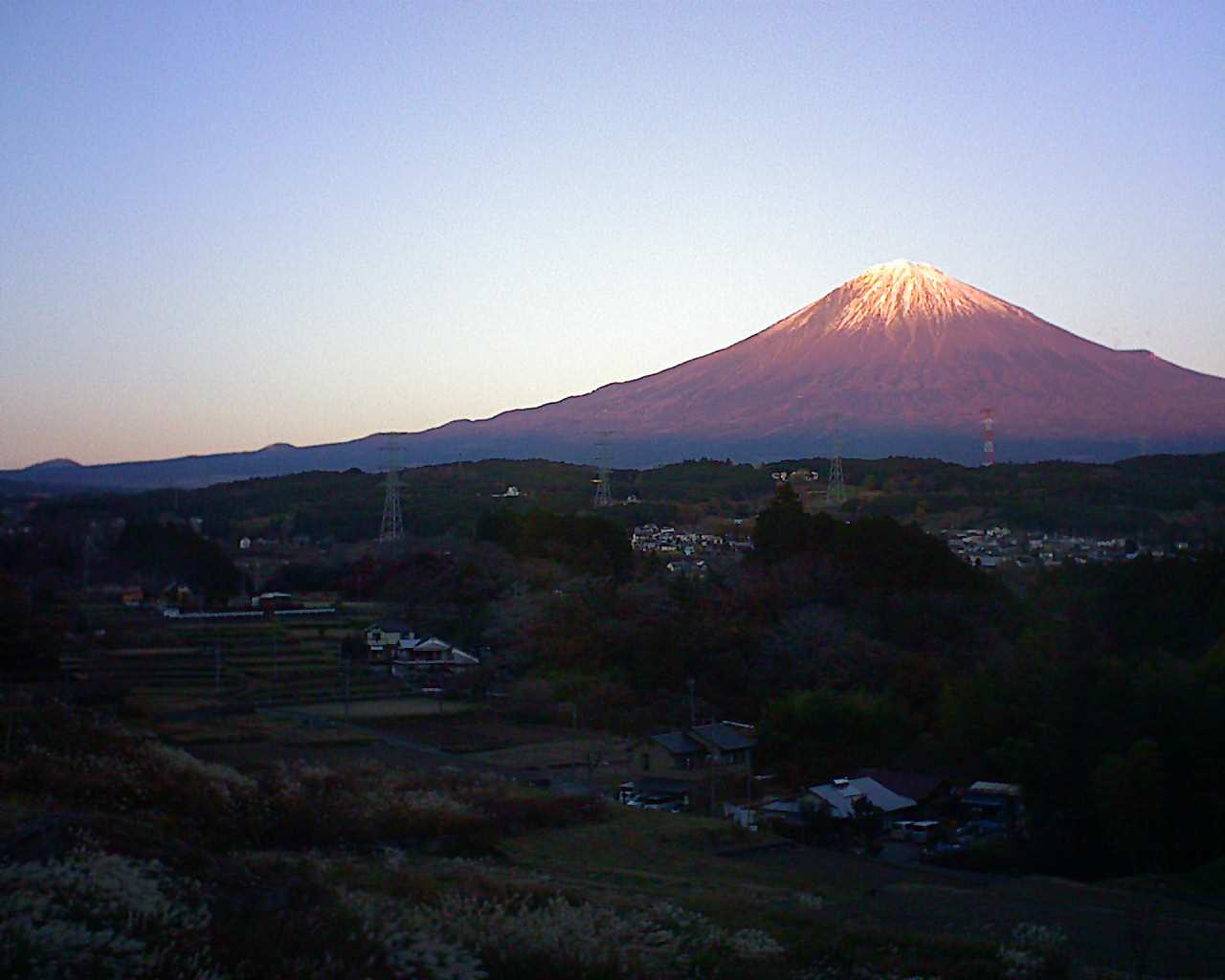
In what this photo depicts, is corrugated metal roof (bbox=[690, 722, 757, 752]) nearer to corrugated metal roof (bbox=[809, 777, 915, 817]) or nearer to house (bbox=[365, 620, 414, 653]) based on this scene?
corrugated metal roof (bbox=[809, 777, 915, 817])

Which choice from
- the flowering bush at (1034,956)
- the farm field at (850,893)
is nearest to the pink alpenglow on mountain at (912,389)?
the farm field at (850,893)

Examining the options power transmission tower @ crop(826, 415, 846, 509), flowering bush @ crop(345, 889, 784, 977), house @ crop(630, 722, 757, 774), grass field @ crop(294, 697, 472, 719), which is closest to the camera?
flowering bush @ crop(345, 889, 784, 977)

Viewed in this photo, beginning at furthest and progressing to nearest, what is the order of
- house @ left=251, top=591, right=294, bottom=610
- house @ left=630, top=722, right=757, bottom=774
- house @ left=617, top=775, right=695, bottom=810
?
1. house @ left=251, top=591, right=294, bottom=610
2. house @ left=630, top=722, right=757, bottom=774
3. house @ left=617, top=775, right=695, bottom=810

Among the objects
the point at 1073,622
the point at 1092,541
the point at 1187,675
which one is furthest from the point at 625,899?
the point at 1092,541

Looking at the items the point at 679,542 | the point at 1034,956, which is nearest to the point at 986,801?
the point at 1034,956

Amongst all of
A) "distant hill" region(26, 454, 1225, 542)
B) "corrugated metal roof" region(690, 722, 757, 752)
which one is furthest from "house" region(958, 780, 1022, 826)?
"distant hill" region(26, 454, 1225, 542)

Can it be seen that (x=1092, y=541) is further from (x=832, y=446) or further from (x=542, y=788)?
(x=542, y=788)
